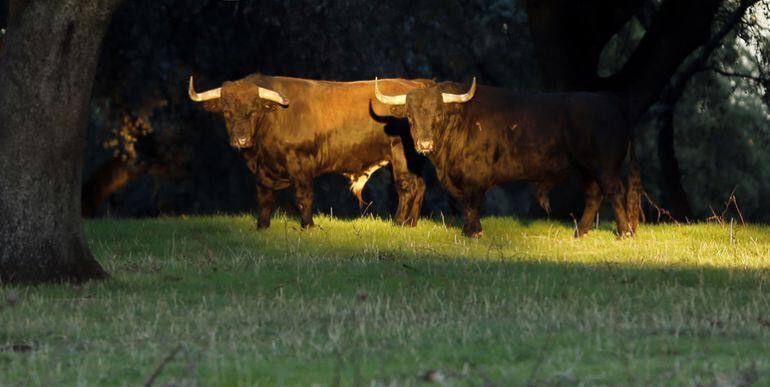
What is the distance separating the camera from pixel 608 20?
24391 millimetres

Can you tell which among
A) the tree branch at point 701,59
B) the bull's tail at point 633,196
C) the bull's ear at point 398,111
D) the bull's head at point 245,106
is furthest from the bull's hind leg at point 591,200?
the tree branch at point 701,59

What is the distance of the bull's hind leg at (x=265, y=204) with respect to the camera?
1948cm

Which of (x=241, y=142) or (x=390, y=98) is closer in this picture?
(x=241, y=142)

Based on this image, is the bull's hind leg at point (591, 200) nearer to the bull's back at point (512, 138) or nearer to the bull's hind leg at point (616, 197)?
the bull's hind leg at point (616, 197)

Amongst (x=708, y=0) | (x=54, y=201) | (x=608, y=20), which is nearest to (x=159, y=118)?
(x=608, y=20)

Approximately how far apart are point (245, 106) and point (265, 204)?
1.43m

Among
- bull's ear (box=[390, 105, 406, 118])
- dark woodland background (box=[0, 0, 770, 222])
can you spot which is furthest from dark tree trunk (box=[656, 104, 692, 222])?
bull's ear (box=[390, 105, 406, 118])

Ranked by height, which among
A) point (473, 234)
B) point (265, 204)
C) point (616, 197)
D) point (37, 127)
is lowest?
point (473, 234)

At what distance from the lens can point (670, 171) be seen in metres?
27.7

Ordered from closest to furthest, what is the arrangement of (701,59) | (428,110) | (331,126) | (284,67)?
(428,110) → (331,126) → (284,67) → (701,59)

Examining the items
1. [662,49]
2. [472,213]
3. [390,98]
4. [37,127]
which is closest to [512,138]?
[472,213]

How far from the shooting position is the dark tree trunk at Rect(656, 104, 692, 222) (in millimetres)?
27234

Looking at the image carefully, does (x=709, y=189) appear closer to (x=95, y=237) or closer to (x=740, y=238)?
(x=740, y=238)

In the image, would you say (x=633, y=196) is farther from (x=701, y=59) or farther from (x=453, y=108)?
(x=701, y=59)
